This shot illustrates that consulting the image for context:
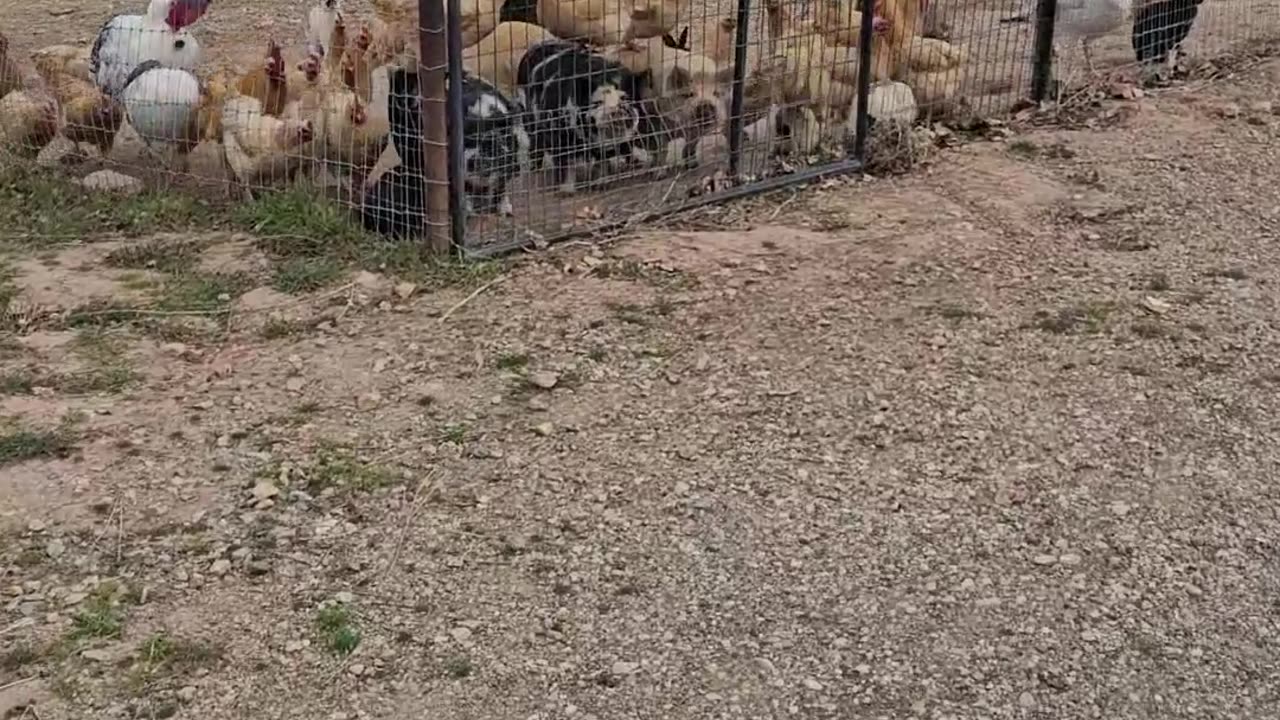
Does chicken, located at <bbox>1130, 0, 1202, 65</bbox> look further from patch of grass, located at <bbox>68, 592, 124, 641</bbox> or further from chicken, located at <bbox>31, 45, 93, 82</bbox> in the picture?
patch of grass, located at <bbox>68, 592, 124, 641</bbox>

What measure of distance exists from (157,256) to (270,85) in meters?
0.81

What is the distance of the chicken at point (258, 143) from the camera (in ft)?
17.0

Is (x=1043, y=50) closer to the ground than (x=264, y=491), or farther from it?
farther from it

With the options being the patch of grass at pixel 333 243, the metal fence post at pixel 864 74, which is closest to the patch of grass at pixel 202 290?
the patch of grass at pixel 333 243

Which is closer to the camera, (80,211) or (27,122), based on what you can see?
(80,211)

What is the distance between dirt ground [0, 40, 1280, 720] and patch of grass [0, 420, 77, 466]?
1 centimetres

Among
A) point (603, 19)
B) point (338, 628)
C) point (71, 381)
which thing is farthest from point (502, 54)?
point (338, 628)

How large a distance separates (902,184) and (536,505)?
8.78 ft

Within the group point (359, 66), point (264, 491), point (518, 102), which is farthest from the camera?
point (359, 66)

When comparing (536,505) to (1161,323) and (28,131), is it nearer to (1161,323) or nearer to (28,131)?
(1161,323)

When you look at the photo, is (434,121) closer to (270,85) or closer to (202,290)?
(202,290)

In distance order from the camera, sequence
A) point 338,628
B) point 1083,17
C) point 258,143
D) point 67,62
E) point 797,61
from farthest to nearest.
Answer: point 1083,17 < point 67,62 < point 797,61 < point 258,143 < point 338,628

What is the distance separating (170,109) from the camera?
542 centimetres

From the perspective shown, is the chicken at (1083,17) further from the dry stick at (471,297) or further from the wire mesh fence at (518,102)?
the dry stick at (471,297)
